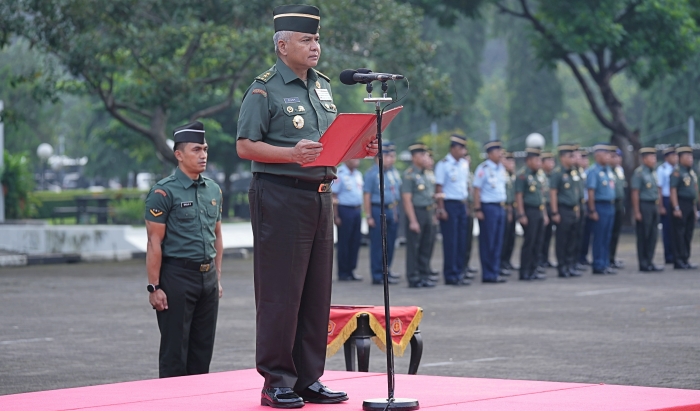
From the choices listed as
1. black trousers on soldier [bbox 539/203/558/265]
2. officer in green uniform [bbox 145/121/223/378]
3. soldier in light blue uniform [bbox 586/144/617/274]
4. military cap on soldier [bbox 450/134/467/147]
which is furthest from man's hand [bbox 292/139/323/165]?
soldier in light blue uniform [bbox 586/144/617/274]

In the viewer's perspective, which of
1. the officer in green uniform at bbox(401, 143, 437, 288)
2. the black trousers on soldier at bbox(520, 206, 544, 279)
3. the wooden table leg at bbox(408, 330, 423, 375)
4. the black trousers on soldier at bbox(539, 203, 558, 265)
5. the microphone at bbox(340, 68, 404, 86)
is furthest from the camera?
the black trousers on soldier at bbox(539, 203, 558, 265)

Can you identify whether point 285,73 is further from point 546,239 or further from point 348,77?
point 546,239

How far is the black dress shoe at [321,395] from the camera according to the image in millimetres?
5672

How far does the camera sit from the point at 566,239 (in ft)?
57.3

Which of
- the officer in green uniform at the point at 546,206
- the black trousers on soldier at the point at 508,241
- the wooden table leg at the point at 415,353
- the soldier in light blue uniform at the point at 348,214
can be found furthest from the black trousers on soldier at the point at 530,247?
the wooden table leg at the point at 415,353

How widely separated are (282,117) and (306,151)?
0.36 metres

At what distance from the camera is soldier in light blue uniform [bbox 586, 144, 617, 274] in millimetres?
17828

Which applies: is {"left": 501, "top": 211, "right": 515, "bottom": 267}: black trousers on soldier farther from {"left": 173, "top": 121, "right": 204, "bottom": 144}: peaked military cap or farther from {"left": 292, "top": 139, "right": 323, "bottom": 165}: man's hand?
{"left": 292, "top": 139, "right": 323, "bottom": 165}: man's hand

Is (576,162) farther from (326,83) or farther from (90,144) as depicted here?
(90,144)

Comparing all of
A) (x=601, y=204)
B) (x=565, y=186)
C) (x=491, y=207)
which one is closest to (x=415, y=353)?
(x=491, y=207)

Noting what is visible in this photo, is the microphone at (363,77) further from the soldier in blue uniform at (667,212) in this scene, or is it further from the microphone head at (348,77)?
the soldier in blue uniform at (667,212)

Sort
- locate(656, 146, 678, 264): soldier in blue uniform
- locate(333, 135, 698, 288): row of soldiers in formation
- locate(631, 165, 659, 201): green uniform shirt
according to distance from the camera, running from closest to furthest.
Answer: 1. locate(333, 135, 698, 288): row of soldiers in formation
2. locate(631, 165, 659, 201): green uniform shirt
3. locate(656, 146, 678, 264): soldier in blue uniform

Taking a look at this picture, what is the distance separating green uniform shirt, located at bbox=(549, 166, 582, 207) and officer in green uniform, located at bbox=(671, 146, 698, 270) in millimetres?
1633

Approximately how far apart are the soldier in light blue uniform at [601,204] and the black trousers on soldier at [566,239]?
1.20ft
